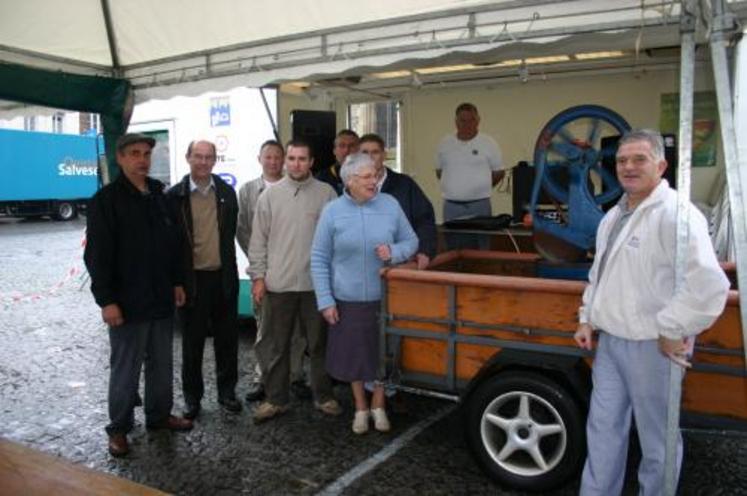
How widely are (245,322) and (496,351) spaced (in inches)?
179

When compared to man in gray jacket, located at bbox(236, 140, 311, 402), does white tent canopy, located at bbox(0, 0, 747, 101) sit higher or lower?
higher

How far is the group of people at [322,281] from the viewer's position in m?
2.51

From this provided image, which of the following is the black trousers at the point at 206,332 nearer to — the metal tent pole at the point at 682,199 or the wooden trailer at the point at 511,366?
the wooden trailer at the point at 511,366

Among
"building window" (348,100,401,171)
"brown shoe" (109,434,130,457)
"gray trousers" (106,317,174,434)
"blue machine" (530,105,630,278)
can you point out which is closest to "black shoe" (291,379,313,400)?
"gray trousers" (106,317,174,434)

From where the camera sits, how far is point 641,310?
8.21ft

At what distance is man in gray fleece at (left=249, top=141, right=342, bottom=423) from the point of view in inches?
161

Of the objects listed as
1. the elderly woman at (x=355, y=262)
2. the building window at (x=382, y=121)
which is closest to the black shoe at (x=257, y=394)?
the elderly woman at (x=355, y=262)

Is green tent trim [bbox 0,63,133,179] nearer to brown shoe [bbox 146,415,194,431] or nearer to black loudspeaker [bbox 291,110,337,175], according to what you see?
black loudspeaker [bbox 291,110,337,175]

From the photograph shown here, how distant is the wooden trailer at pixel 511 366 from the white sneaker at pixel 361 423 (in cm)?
58

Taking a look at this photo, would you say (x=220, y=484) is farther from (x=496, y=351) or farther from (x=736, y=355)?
(x=736, y=355)

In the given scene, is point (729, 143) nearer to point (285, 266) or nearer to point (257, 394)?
point (285, 266)

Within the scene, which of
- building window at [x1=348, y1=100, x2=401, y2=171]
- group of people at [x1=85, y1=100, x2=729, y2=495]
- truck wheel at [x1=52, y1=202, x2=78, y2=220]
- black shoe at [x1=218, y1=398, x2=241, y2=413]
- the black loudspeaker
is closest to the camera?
group of people at [x1=85, y1=100, x2=729, y2=495]

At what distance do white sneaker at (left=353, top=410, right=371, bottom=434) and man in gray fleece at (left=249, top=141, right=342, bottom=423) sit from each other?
0.47 metres

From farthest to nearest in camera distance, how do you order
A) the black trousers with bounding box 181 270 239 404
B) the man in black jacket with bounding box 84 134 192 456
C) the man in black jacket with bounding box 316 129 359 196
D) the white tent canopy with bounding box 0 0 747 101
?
the man in black jacket with bounding box 316 129 359 196 → the black trousers with bounding box 181 270 239 404 → the man in black jacket with bounding box 84 134 192 456 → the white tent canopy with bounding box 0 0 747 101
